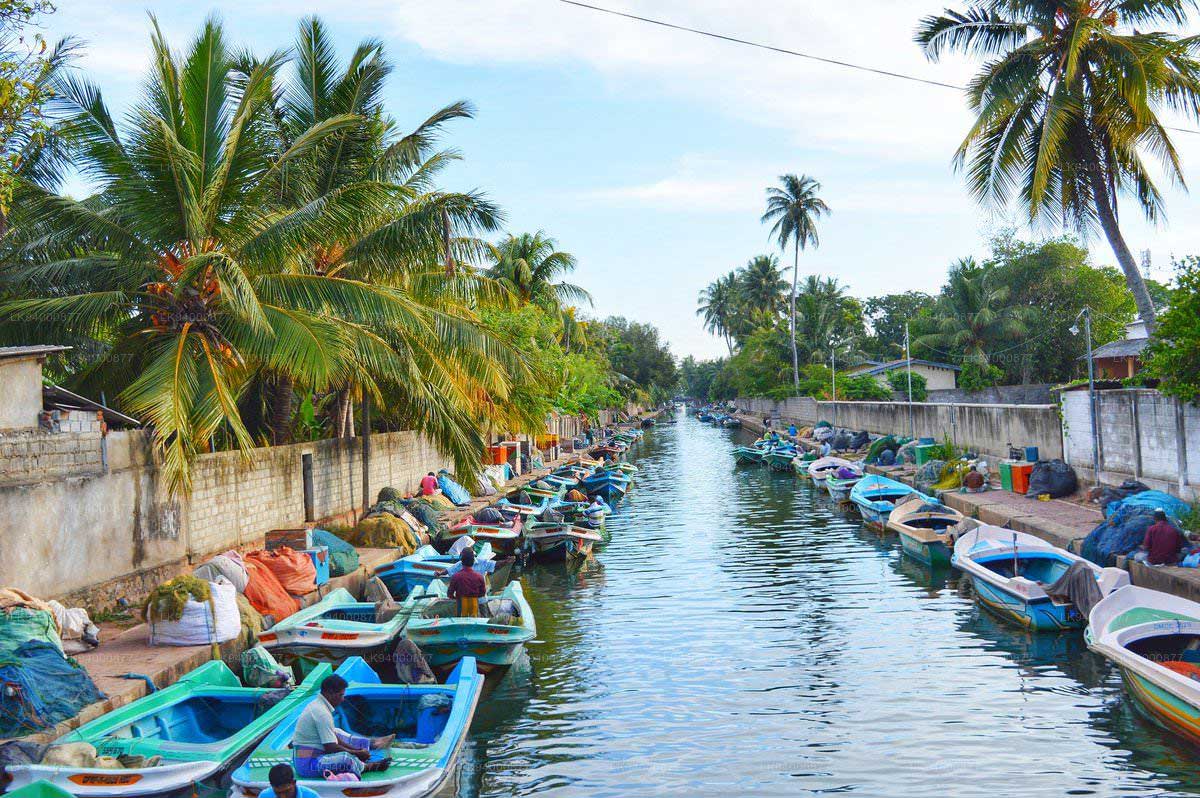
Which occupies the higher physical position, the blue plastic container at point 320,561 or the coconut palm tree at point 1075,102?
the coconut palm tree at point 1075,102

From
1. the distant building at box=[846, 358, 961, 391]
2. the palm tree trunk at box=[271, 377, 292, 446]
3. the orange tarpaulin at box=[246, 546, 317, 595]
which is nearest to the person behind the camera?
the orange tarpaulin at box=[246, 546, 317, 595]

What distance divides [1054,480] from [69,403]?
2110 cm

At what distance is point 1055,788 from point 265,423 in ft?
59.9

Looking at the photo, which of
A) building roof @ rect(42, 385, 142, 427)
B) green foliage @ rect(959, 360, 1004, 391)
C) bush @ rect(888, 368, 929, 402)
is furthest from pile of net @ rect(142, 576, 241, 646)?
bush @ rect(888, 368, 929, 402)

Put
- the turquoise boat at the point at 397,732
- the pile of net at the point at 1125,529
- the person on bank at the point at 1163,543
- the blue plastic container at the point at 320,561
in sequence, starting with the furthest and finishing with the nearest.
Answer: the blue plastic container at the point at 320,561 → the pile of net at the point at 1125,529 → the person on bank at the point at 1163,543 → the turquoise boat at the point at 397,732

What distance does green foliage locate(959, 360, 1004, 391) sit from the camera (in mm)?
53878

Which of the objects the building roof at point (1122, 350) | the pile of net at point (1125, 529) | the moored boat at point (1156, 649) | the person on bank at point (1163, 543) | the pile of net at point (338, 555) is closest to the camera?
the moored boat at point (1156, 649)

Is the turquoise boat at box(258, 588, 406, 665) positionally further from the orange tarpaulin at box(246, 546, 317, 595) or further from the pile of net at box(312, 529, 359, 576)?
the pile of net at box(312, 529, 359, 576)

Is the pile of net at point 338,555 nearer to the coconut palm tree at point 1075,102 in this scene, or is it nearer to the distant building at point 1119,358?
the coconut palm tree at point 1075,102

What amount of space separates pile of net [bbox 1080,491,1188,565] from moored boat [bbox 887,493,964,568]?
3544 mm

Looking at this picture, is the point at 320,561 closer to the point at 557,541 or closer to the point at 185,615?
the point at 185,615

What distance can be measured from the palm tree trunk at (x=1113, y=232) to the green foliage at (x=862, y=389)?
37782mm

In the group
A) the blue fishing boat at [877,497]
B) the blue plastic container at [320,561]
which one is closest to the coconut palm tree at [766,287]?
the blue fishing boat at [877,497]

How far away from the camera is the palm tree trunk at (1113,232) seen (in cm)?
2036
